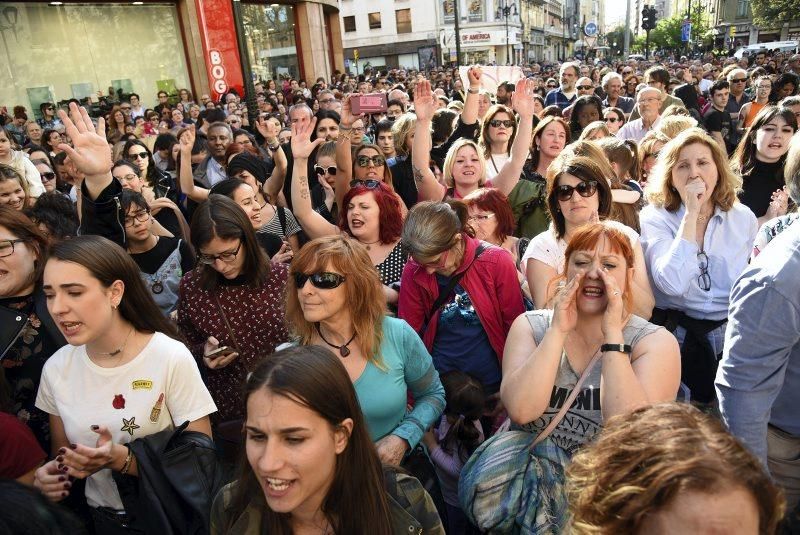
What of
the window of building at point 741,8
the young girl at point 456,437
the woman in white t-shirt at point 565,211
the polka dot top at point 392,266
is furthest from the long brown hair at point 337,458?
the window of building at point 741,8

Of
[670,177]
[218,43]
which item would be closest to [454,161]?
[670,177]

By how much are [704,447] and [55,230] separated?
3.79 m

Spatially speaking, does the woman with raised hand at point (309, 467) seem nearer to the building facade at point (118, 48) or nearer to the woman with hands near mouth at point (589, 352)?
the woman with hands near mouth at point (589, 352)

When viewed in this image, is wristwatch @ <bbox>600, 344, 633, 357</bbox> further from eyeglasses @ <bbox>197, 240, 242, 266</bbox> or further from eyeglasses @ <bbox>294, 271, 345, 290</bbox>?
eyeglasses @ <bbox>197, 240, 242, 266</bbox>

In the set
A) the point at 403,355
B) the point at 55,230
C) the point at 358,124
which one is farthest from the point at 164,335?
the point at 358,124

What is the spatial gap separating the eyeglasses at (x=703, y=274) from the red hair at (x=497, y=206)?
1.23m

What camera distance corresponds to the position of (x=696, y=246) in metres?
2.92

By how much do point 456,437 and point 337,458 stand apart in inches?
44.3

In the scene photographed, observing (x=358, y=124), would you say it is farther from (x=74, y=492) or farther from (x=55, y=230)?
(x=74, y=492)

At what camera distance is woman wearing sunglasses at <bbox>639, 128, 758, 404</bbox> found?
9.47 ft

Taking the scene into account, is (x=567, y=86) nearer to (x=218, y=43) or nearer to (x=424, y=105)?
(x=424, y=105)

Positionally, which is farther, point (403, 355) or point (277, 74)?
point (277, 74)

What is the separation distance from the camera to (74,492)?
2.24 meters

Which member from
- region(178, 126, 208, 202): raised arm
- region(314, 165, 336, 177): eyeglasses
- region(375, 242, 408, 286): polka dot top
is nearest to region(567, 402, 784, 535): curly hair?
region(375, 242, 408, 286): polka dot top
